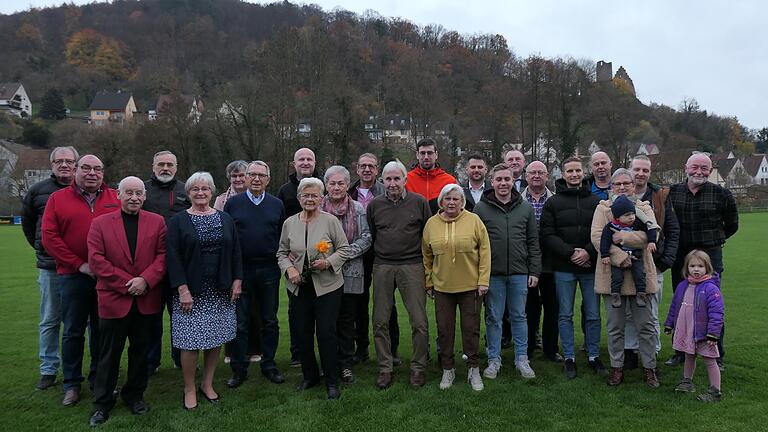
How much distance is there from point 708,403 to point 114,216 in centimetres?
546

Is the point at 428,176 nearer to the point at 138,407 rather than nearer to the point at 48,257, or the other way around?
the point at 138,407

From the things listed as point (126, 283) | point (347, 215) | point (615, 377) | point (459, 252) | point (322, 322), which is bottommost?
point (615, 377)

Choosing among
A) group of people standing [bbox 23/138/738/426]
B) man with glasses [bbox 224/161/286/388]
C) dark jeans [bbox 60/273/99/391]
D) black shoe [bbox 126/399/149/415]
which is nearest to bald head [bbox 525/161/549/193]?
group of people standing [bbox 23/138/738/426]

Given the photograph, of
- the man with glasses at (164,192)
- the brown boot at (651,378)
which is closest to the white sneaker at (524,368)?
the brown boot at (651,378)

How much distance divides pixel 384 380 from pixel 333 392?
55 cm

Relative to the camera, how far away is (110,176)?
34.7 m

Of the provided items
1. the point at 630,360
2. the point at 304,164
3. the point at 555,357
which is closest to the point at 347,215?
the point at 304,164

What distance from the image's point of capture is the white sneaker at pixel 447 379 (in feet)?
15.7

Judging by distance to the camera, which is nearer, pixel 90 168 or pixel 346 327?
pixel 90 168

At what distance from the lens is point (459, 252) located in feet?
15.3

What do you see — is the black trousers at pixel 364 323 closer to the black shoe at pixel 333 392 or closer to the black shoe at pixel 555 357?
the black shoe at pixel 333 392

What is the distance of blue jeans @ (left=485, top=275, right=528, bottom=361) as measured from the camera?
5027 mm

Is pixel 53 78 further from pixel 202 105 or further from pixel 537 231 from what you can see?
pixel 537 231

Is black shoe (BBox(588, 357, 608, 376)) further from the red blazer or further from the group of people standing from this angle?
the red blazer
